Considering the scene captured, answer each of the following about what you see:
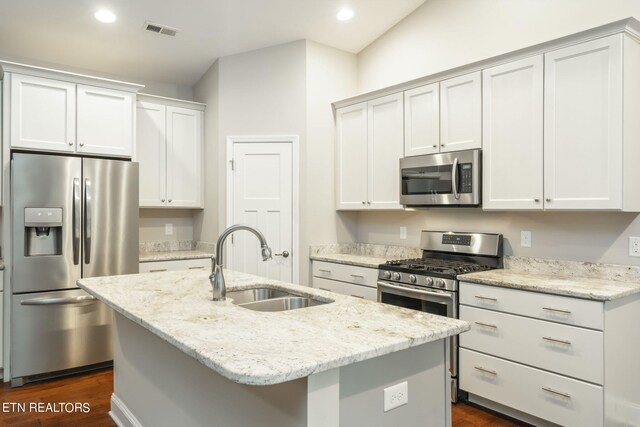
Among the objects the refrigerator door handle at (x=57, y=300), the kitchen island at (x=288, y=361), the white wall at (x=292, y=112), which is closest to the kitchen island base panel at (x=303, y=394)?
the kitchen island at (x=288, y=361)

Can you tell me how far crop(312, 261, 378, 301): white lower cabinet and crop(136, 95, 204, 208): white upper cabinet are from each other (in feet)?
5.06

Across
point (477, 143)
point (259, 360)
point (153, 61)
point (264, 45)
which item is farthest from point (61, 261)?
point (477, 143)

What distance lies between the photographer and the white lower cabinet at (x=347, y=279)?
368 centimetres

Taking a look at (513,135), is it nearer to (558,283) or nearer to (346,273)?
(558,283)

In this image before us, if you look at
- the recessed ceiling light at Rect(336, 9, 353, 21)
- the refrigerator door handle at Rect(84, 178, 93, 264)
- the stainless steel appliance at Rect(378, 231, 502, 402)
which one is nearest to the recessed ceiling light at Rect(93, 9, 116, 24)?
the refrigerator door handle at Rect(84, 178, 93, 264)

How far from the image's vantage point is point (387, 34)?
4.37 meters

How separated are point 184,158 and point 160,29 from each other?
129 cm

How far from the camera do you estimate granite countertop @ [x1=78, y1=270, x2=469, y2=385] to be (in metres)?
1.17

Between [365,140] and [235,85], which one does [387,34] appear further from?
[235,85]

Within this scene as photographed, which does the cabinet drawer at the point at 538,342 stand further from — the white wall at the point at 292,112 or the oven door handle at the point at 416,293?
the white wall at the point at 292,112

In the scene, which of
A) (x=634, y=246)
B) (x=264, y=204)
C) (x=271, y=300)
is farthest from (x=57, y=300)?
(x=634, y=246)

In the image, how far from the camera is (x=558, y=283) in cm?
260

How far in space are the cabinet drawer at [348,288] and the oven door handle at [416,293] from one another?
0.15m

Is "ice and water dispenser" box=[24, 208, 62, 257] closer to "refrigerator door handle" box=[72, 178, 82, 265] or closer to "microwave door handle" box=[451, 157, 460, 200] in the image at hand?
"refrigerator door handle" box=[72, 178, 82, 265]
